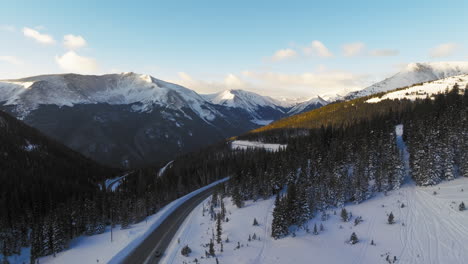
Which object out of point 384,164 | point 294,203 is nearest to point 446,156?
point 384,164

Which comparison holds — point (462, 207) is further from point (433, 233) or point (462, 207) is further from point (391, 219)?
point (391, 219)

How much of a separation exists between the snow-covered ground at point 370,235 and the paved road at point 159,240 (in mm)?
1784

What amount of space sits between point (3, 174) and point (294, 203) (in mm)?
134708

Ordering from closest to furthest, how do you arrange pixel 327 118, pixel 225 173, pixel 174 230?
pixel 174 230, pixel 225 173, pixel 327 118

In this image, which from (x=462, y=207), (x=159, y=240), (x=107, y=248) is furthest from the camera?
(x=159, y=240)

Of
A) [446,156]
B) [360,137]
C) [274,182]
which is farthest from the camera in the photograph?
[360,137]

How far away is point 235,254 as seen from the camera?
31297mm

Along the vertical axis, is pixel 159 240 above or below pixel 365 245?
below

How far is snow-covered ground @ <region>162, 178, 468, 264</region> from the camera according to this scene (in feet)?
93.7

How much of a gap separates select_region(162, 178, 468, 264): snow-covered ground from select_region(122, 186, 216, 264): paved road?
1.78 meters

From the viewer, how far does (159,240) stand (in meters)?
40.1

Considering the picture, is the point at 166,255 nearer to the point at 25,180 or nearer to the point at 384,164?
the point at 384,164

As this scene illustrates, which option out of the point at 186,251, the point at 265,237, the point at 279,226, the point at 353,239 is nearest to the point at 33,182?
the point at 186,251

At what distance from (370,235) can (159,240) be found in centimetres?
3198
